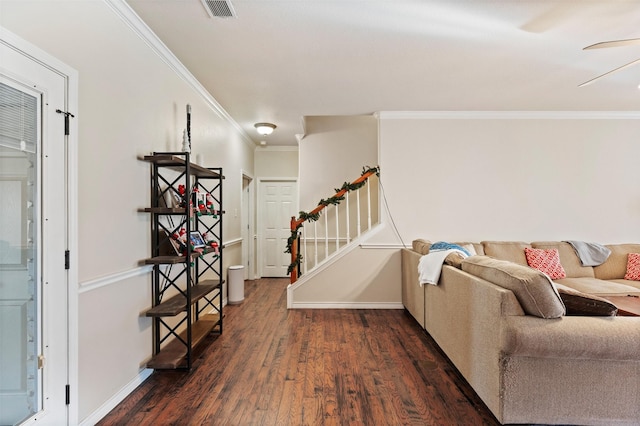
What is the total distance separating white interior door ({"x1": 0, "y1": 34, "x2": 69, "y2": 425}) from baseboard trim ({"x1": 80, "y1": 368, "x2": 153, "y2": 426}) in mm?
198

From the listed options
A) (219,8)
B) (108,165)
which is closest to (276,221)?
(108,165)

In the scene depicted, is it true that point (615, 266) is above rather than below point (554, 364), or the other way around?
above

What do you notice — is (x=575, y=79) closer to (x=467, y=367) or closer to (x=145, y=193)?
(x=467, y=367)

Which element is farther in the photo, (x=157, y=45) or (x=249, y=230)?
(x=249, y=230)

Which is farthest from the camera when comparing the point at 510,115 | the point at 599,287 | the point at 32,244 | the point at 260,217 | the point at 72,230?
the point at 260,217

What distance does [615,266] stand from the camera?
3812 millimetres

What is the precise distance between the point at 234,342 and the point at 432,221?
287 centimetres

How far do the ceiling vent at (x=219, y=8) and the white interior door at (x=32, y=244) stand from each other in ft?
3.18

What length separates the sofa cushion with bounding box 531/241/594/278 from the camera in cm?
375

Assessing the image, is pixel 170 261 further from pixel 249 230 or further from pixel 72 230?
pixel 249 230

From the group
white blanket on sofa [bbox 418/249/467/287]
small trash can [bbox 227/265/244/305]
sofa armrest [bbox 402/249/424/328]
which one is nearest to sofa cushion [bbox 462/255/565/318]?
white blanket on sofa [bbox 418/249/467/287]

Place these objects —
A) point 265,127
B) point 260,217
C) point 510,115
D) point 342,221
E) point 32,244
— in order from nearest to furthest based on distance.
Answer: point 32,244 → point 510,115 → point 265,127 → point 342,221 → point 260,217

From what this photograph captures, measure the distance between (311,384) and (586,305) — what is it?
180cm

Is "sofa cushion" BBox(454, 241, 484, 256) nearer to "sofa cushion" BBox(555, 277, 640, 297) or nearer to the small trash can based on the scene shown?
"sofa cushion" BBox(555, 277, 640, 297)
